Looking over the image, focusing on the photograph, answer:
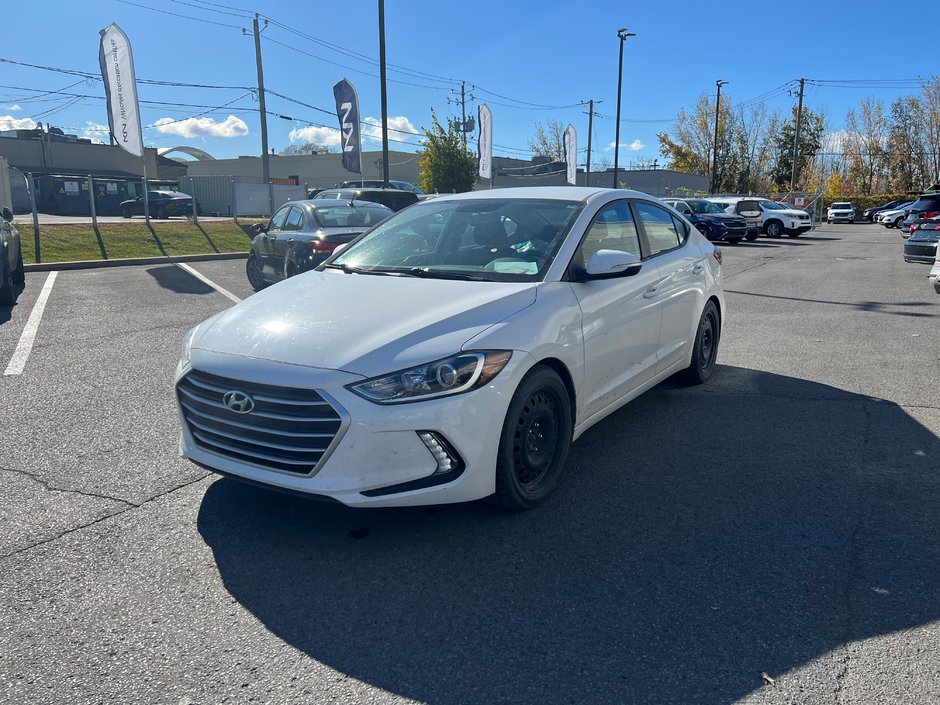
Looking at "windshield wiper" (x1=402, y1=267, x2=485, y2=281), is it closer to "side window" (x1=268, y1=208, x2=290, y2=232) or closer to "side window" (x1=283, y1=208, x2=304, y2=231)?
"side window" (x1=283, y1=208, x2=304, y2=231)

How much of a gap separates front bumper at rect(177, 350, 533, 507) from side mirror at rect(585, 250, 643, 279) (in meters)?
0.97

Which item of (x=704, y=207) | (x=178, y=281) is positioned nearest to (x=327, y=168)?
(x=704, y=207)

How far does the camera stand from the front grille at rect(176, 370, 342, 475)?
10.5 feet

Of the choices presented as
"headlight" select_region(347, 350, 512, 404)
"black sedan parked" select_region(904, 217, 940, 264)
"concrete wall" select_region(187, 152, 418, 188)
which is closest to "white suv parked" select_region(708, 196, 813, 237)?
"black sedan parked" select_region(904, 217, 940, 264)

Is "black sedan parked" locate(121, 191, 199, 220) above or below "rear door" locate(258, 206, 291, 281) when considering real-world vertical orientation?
above

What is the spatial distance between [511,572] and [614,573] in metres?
0.44

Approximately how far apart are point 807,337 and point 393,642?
6992 mm

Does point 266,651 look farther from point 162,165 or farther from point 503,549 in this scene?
point 162,165

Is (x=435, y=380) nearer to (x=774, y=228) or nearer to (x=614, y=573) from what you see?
(x=614, y=573)

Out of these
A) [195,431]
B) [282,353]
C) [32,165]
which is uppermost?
[32,165]

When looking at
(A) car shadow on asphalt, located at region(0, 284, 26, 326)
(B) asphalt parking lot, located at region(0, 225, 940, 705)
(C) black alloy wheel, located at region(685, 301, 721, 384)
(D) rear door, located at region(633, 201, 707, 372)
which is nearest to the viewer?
(B) asphalt parking lot, located at region(0, 225, 940, 705)

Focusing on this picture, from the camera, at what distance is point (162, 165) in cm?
6719

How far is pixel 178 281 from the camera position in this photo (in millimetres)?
13172

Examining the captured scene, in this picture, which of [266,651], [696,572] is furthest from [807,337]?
[266,651]
